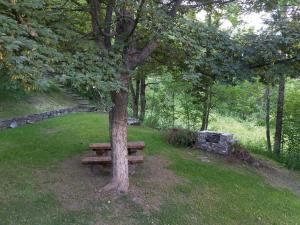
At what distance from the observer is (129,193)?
5.36m

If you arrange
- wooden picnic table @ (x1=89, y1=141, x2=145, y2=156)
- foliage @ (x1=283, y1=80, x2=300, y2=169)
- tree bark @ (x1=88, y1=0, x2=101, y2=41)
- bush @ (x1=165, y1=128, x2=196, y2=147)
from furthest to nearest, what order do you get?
1. foliage @ (x1=283, y1=80, x2=300, y2=169)
2. bush @ (x1=165, y1=128, x2=196, y2=147)
3. wooden picnic table @ (x1=89, y1=141, x2=145, y2=156)
4. tree bark @ (x1=88, y1=0, x2=101, y2=41)

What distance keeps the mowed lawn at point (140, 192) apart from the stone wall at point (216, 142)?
1.96 feet

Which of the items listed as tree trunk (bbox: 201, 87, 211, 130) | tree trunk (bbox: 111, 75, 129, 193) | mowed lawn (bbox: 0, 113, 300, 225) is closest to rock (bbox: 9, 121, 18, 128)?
mowed lawn (bbox: 0, 113, 300, 225)

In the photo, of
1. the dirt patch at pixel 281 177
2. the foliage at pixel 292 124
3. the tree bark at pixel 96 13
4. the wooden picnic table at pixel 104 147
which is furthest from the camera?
the foliage at pixel 292 124

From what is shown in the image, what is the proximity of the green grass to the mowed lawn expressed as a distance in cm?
252

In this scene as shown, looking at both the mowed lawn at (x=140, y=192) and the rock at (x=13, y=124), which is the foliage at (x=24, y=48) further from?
the rock at (x=13, y=124)

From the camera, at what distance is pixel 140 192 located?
17.9 ft

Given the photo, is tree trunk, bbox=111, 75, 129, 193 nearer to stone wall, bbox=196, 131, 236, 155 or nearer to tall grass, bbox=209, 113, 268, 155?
stone wall, bbox=196, 131, 236, 155

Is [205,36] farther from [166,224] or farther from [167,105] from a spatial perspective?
[167,105]

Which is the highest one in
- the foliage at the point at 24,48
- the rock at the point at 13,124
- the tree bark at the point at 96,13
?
the tree bark at the point at 96,13

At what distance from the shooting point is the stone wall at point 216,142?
27.3 feet

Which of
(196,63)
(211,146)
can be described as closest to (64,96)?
(211,146)

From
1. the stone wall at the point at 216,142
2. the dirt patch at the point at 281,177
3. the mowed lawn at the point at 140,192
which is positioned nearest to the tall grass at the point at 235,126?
the stone wall at the point at 216,142

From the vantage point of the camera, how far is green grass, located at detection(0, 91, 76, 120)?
10.4 meters
